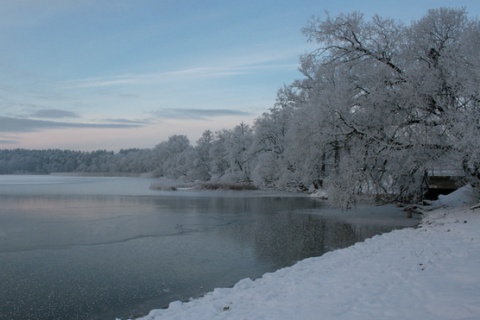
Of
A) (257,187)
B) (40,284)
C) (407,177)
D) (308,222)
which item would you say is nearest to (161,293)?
(40,284)

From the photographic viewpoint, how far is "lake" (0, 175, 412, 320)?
1013 centimetres

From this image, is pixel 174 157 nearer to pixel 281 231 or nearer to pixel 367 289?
pixel 281 231

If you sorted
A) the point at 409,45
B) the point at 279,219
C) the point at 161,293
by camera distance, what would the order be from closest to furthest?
1. the point at 161,293
2. the point at 409,45
3. the point at 279,219

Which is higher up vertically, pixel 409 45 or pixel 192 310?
pixel 409 45

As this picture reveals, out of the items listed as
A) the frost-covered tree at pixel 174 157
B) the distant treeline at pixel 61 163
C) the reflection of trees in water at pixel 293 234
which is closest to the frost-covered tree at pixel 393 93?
the reflection of trees in water at pixel 293 234

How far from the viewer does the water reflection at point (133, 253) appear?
10109 millimetres

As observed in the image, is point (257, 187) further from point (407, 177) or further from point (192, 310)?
point (192, 310)

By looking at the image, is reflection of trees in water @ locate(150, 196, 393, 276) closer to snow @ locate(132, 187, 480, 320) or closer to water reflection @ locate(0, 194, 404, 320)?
water reflection @ locate(0, 194, 404, 320)

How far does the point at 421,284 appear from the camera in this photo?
7879mm

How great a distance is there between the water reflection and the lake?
28 mm

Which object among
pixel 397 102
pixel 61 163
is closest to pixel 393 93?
pixel 397 102

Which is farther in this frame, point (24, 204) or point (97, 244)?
point (24, 204)

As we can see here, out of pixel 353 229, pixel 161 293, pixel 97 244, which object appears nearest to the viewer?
pixel 161 293

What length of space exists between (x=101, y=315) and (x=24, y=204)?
2632 centimetres
